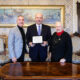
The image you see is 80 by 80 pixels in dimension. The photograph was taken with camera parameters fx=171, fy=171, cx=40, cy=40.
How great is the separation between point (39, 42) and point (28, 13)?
8.43ft

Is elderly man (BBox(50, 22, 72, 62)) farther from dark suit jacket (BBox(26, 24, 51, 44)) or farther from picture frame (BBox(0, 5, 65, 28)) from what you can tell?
picture frame (BBox(0, 5, 65, 28))

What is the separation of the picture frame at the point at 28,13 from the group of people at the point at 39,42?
7.36ft

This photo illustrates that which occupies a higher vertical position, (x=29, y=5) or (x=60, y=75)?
(x=29, y=5)

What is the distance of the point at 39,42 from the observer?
3.17 metres

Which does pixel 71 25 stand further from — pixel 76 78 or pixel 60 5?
pixel 76 78

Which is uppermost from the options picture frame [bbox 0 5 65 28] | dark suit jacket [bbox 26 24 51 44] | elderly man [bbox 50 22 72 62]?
picture frame [bbox 0 5 65 28]

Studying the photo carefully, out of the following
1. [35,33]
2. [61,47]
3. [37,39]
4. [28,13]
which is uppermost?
[28,13]

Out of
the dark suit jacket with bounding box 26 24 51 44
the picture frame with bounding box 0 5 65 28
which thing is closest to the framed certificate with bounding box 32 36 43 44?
the dark suit jacket with bounding box 26 24 51 44

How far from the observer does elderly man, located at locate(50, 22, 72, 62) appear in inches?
120

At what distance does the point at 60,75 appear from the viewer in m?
2.09

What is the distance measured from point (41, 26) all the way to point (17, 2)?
8.15 ft

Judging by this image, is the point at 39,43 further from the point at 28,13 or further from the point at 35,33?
the point at 28,13

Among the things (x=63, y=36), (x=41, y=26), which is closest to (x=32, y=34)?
(x=41, y=26)

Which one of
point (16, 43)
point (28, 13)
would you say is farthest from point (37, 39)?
point (28, 13)
